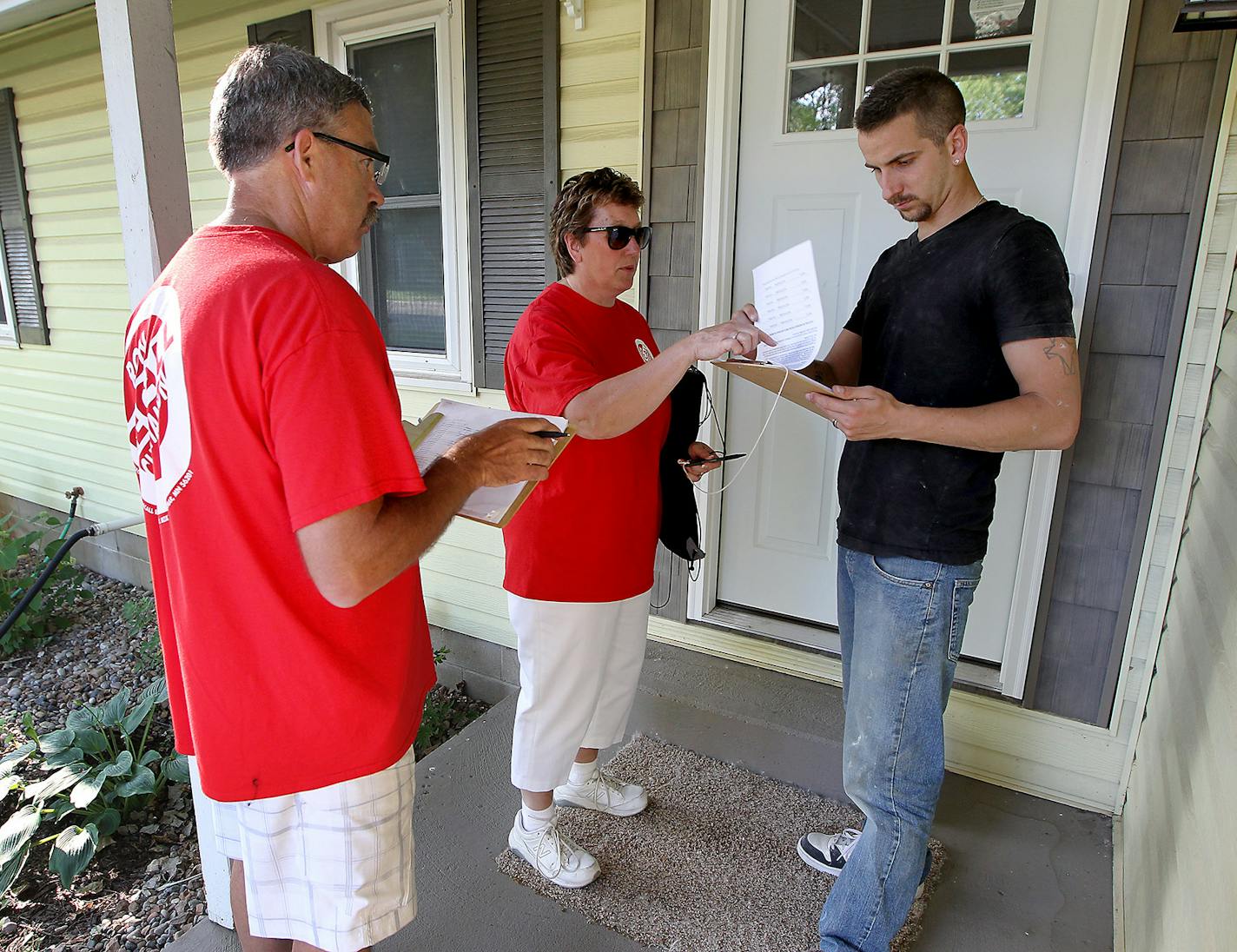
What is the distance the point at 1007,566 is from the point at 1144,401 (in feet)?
2.01

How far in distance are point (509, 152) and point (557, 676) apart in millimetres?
2109

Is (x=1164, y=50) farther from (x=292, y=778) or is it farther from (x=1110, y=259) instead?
(x=292, y=778)

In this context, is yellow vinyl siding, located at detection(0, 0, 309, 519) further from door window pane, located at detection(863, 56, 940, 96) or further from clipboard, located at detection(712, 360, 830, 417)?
clipboard, located at detection(712, 360, 830, 417)

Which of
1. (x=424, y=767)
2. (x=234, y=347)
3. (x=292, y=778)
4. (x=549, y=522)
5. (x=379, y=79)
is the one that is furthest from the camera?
(x=379, y=79)

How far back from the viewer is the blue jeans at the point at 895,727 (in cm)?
156

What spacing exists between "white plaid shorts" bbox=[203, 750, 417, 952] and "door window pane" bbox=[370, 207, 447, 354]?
262 centimetres

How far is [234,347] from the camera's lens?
957 millimetres

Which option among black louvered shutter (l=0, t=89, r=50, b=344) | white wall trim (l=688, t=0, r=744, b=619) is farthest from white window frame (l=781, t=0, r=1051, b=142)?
black louvered shutter (l=0, t=89, r=50, b=344)

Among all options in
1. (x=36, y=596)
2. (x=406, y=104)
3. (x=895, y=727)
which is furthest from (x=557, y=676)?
(x=36, y=596)

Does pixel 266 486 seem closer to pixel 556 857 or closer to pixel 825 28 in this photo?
pixel 556 857

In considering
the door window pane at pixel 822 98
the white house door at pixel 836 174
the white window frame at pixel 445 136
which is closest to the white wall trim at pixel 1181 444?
the white house door at pixel 836 174

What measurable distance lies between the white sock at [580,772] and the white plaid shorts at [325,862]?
3.57ft

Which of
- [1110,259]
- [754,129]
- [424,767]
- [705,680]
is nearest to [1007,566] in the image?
[1110,259]

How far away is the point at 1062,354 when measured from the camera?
1.36 m
